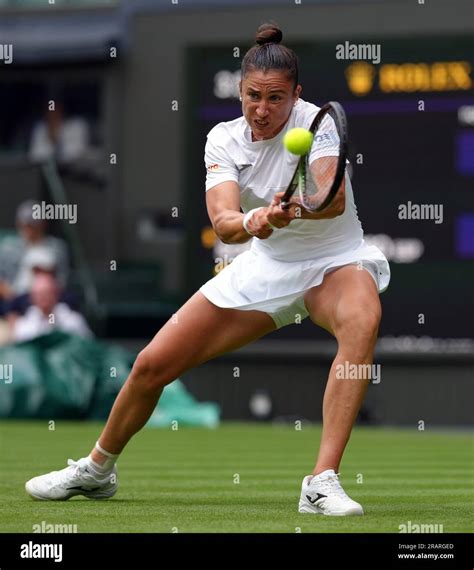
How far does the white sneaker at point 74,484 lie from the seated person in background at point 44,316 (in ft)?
29.2

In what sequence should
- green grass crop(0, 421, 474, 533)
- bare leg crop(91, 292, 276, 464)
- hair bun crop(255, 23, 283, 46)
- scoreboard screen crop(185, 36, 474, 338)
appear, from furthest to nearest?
scoreboard screen crop(185, 36, 474, 338) → bare leg crop(91, 292, 276, 464) → hair bun crop(255, 23, 283, 46) → green grass crop(0, 421, 474, 533)

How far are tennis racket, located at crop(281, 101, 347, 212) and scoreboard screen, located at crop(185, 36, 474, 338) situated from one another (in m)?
8.82

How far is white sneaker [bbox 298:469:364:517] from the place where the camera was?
6695 millimetres

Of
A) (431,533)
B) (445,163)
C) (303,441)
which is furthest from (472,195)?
(431,533)

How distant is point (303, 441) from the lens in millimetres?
13641

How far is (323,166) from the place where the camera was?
6.78 meters

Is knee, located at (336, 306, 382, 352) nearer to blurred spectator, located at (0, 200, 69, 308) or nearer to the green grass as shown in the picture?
the green grass

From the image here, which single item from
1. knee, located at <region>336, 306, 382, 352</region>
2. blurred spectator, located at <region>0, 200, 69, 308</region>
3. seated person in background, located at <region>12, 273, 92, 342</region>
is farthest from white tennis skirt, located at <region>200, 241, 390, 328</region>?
blurred spectator, located at <region>0, 200, 69, 308</region>

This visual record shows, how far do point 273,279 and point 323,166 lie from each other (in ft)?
2.02

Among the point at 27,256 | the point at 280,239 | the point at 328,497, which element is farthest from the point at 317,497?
the point at 27,256

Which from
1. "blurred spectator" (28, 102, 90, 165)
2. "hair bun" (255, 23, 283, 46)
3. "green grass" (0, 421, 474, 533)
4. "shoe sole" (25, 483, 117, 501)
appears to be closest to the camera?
"green grass" (0, 421, 474, 533)
